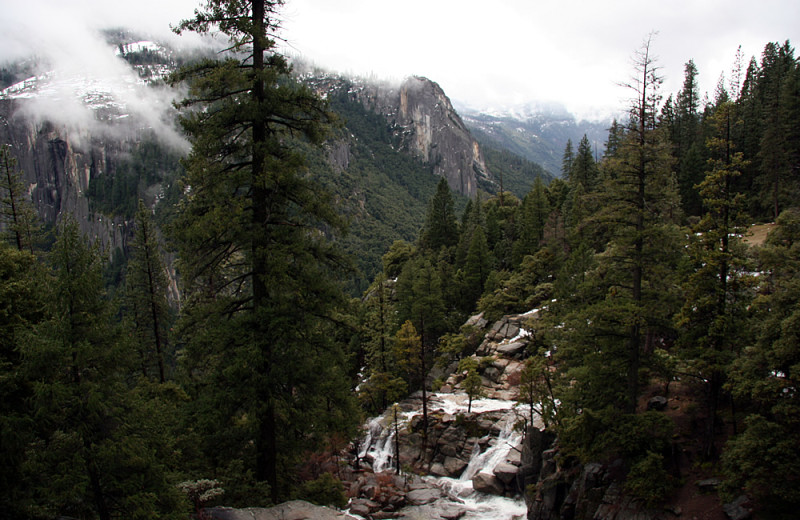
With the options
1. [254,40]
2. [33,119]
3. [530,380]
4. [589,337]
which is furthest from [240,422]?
[33,119]

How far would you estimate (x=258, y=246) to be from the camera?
943 centimetres

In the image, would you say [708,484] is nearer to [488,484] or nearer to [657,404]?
[657,404]

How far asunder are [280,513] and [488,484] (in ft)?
57.5

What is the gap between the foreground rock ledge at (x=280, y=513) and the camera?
341 inches

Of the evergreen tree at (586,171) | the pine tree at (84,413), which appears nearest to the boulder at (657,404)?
the pine tree at (84,413)

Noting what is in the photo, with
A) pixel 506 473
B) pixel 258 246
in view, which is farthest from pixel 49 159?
pixel 258 246

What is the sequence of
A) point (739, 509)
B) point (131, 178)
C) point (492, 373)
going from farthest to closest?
point (131, 178), point (492, 373), point (739, 509)

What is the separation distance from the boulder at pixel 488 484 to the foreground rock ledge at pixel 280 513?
16.2 metres

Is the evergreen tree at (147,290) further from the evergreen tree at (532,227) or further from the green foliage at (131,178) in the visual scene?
Result: the green foliage at (131,178)

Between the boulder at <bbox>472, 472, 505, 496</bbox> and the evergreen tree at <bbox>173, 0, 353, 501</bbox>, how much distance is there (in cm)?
1659

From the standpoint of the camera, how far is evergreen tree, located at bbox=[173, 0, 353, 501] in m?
9.12

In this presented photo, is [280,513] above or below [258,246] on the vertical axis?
below

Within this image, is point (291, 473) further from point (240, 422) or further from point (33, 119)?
point (33, 119)

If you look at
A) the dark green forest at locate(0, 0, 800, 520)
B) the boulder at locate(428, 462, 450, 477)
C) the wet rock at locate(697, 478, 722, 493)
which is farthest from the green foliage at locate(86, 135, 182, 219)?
the wet rock at locate(697, 478, 722, 493)
